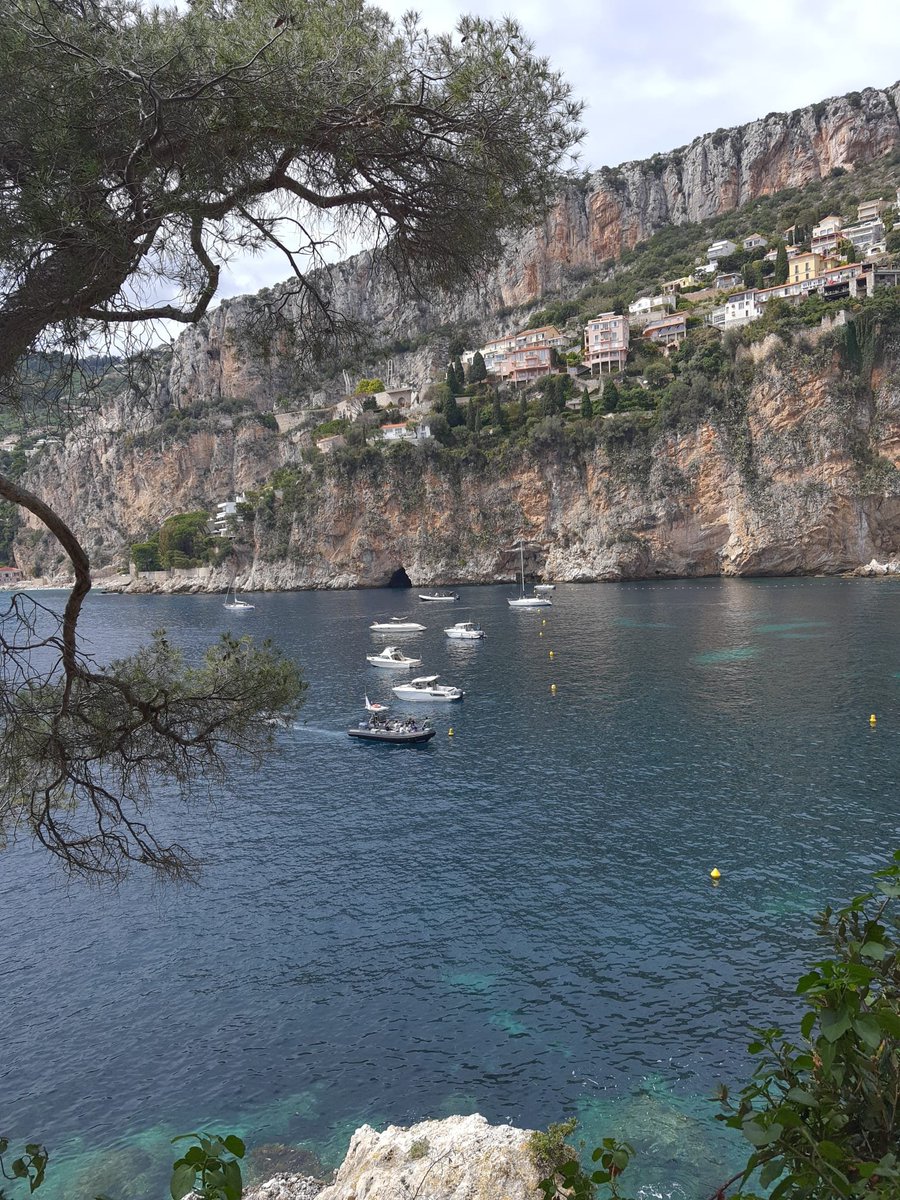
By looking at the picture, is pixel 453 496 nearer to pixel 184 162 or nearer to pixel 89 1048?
pixel 89 1048

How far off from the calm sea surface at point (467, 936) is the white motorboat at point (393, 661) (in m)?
9.48

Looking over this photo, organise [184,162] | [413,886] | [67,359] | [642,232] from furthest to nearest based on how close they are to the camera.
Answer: [642,232], [413,886], [67,359], [184,162]

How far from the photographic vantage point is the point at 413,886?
16.3 m

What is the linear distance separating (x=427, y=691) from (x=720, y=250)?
81729 mm

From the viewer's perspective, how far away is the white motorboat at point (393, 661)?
127ft

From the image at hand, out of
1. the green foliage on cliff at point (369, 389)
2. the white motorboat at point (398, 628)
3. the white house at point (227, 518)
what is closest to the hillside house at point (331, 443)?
the green foliage on cliff at point (369, 389)

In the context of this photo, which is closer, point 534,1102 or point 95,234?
point 95,234

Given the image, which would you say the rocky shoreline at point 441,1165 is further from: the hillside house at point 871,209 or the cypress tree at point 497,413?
the hillside house at point 871,209

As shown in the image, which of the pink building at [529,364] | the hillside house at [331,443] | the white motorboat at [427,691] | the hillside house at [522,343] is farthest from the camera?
the hillside house at [331,443]

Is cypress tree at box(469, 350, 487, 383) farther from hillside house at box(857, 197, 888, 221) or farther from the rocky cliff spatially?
hillside house at box(857, 197, 888, 221)

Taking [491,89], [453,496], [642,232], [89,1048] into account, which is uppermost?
[642,232]

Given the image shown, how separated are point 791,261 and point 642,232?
39.0 m

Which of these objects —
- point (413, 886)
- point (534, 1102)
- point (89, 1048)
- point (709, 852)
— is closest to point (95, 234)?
point (534, 1102)

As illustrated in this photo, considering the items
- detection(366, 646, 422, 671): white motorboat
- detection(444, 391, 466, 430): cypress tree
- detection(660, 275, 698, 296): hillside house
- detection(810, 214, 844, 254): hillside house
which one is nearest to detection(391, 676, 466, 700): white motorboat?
detection(366, 646, 422, 671): white motorboat
